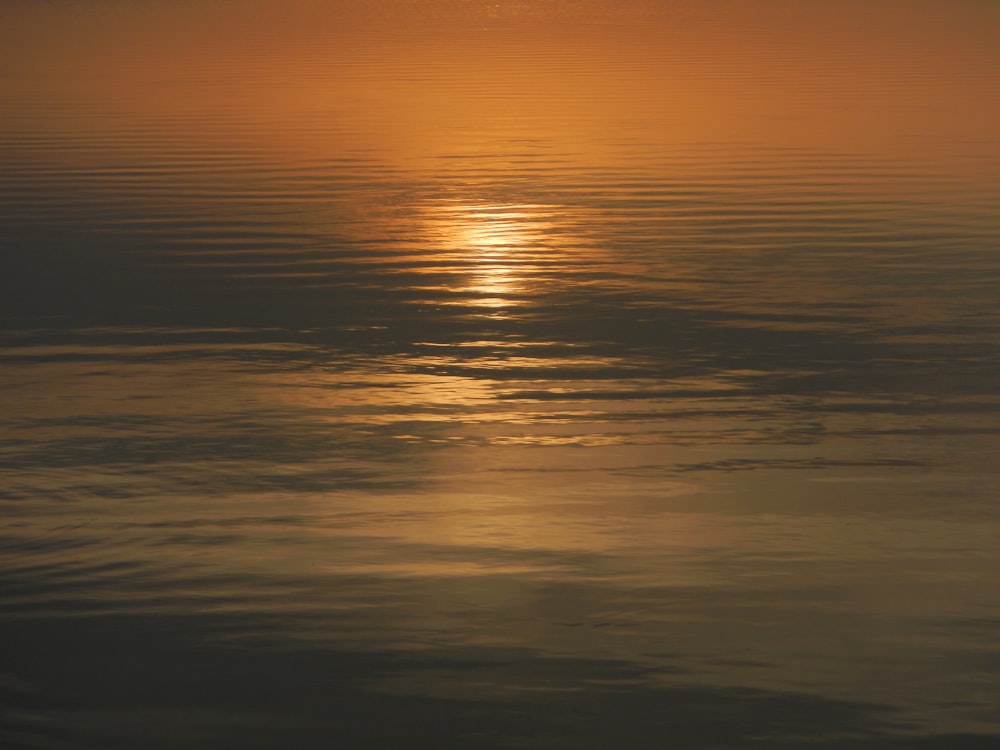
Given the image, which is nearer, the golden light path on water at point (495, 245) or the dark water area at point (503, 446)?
the dark water area at point (503, 446)

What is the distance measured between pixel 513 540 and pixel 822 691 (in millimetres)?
1134

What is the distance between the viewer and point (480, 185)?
11445 mm

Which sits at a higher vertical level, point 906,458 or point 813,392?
point 813,392

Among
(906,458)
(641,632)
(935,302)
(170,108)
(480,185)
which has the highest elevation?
(170,108)

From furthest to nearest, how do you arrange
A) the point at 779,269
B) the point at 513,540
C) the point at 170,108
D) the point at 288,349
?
the point at 170,108 < the point at 779,269 < the point at 288,349 < the point at 513,540

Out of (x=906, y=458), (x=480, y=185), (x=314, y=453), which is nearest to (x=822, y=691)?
(x=906, y=458)

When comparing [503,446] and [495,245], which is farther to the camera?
[495,245]

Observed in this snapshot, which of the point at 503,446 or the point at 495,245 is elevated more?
the point at 495,245

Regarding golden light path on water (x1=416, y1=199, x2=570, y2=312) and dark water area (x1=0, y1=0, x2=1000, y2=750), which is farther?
golden light path on water (x1=416, y1=199, x2=570, y2=312)

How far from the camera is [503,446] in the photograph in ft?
17.2

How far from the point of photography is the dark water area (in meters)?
3.49

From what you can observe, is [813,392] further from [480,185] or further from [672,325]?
[480,185]

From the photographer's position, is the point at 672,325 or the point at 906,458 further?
the point at 672,325

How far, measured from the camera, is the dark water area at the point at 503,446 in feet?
11.5
